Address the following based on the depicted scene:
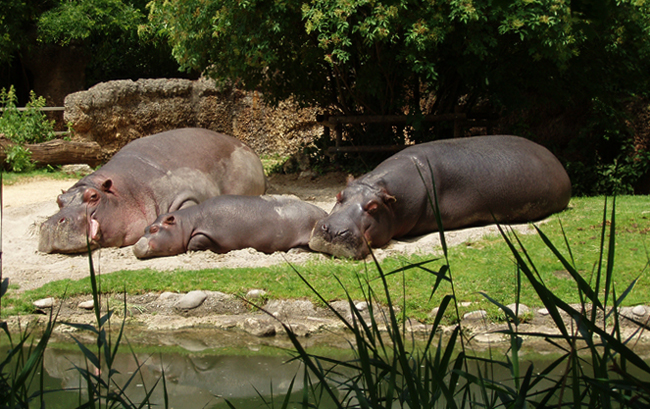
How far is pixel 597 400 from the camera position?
1.78m

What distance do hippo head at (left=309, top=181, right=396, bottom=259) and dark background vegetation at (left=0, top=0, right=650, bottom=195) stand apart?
97.7 inches

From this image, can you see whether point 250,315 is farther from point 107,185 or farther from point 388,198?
point 107,185

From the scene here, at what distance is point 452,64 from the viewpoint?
30.2ft

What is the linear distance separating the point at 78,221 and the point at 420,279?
346cm

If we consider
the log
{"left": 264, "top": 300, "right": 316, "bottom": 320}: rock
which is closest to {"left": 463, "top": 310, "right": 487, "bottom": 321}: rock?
{"left": 264, "top": 300, "right": 316, "bottom": 320}: rock

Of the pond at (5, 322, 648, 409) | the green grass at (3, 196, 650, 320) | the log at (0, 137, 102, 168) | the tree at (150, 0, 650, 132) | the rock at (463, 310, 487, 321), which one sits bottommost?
the pond at (5, 322, 648, 409)

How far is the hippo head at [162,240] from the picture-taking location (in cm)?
592

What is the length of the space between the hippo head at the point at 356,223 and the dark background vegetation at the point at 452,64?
8.14ft

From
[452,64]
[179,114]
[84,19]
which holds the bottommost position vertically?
[179,114]

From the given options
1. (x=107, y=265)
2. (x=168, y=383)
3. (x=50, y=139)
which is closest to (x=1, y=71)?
(x=50, y=139)

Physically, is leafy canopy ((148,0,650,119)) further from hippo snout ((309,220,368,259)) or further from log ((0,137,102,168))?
hippo snout ((309,220,368,259))

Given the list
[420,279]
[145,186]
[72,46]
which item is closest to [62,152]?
[145,186]

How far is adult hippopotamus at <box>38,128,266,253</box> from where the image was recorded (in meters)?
6.16

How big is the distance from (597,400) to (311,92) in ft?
31.0
